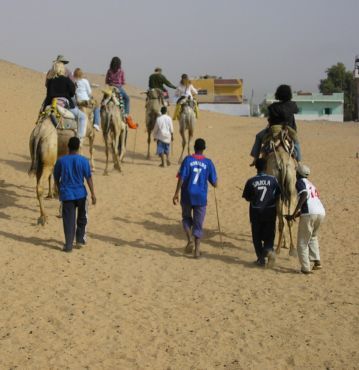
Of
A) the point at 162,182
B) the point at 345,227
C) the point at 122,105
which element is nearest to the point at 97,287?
the point at 345,227

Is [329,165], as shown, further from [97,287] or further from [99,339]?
[99,339]

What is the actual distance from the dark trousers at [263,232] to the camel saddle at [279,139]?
1490 mm

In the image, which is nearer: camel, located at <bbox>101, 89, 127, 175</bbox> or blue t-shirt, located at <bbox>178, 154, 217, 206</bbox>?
blue t-shirt, located at <bbox>178, 154, 217, 206</bbox>

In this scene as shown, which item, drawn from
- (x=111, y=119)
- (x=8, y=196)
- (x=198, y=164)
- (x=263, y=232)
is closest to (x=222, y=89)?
(x=111, y=119)

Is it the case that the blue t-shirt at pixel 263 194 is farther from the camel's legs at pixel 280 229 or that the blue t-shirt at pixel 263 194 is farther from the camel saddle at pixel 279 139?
the camel saddle at pixel 279 139

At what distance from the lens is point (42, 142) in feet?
38.7

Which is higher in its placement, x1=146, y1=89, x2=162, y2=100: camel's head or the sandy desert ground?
x1=146, y1=89, x2=162, y2=100: camel's head

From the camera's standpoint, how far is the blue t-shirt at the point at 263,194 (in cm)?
983

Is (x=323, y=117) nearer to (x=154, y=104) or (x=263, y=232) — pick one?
(x=154, y=104)

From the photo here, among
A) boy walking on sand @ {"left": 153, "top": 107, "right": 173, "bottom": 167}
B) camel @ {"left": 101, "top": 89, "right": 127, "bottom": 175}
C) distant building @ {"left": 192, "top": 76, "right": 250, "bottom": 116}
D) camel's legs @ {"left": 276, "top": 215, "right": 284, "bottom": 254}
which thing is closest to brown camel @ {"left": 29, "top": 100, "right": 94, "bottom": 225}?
camel's legs @ {"left": 276, "top": 215, "right": 284, "bottom": 254}

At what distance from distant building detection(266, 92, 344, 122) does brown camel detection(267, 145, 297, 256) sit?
58.3 meters

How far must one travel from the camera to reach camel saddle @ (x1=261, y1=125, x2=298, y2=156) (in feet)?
35.6

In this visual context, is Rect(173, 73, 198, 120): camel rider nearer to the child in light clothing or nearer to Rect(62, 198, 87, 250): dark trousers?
the child in light clothing

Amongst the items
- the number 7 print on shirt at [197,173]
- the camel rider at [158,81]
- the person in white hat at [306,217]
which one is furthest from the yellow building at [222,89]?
the person in white hat at [306,217]
